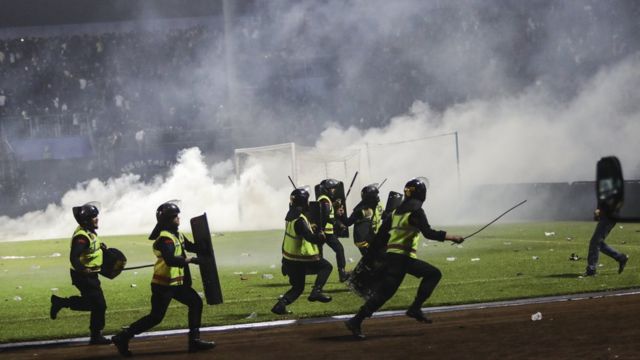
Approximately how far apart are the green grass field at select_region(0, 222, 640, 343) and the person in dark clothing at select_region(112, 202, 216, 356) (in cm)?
229

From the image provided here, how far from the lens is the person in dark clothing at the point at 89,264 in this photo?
36.6 ft

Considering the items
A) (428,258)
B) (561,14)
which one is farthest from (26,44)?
(428,258)

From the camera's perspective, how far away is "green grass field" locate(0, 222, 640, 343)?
13.2 m

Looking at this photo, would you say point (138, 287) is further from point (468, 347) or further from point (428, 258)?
point (468, 347)

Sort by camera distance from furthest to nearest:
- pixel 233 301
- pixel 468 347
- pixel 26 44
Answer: pixel 26 44 → pixel 233 301 → pixel 468 347

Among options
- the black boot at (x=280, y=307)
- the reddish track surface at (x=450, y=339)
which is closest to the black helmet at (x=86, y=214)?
the reddish track surface at (x=450, y=339)

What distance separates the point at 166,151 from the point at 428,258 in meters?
34.3

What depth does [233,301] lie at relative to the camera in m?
14.7

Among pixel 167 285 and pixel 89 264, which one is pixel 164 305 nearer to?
pixel 167 285

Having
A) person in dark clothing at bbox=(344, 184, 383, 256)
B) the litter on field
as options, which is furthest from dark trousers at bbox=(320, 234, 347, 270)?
the litter on field

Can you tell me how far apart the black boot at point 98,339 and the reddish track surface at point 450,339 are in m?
0.08

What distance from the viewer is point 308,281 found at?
17.6 meters

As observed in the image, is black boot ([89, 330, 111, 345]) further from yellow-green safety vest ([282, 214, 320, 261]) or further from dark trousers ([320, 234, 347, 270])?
dark trousers ([320, 234, 347, 270])

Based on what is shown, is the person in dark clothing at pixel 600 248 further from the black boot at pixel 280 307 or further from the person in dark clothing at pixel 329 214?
the black boot at pixel 280 307
